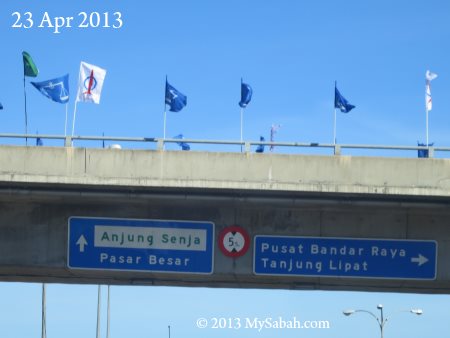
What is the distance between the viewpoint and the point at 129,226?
2269 centimetres

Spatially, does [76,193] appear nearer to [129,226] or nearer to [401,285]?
[129,226]

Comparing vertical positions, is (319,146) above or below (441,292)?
above

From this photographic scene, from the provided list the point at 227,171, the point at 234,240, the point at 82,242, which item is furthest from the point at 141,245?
the point at 227,171

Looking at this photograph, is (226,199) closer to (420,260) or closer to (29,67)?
(420,260)

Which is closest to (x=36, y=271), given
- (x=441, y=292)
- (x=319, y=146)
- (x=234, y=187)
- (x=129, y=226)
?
(x=129, y=226)

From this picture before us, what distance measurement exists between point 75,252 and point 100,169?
2.10 meters

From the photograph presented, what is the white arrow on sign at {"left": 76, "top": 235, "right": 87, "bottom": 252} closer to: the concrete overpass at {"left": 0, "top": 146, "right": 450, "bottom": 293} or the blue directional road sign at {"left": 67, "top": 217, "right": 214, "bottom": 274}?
the blue directional road sign at {"left": 67, "top": 217, "right": 214, "bottom": 274}

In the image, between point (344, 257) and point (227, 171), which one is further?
point (344, 257)

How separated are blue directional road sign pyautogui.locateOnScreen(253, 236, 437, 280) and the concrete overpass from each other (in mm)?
156

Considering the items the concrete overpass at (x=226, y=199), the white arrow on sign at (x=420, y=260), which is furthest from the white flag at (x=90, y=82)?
the white arrow on sign at (x=420, y=260)

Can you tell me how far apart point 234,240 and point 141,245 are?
202cm

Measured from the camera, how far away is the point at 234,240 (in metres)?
22.7

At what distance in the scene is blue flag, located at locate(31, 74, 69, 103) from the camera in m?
26.4

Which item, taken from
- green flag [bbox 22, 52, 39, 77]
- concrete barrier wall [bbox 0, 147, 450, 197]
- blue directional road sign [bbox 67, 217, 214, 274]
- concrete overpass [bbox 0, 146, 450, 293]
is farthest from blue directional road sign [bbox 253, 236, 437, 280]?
green flag [bbox 22, 52, 39, 77]
